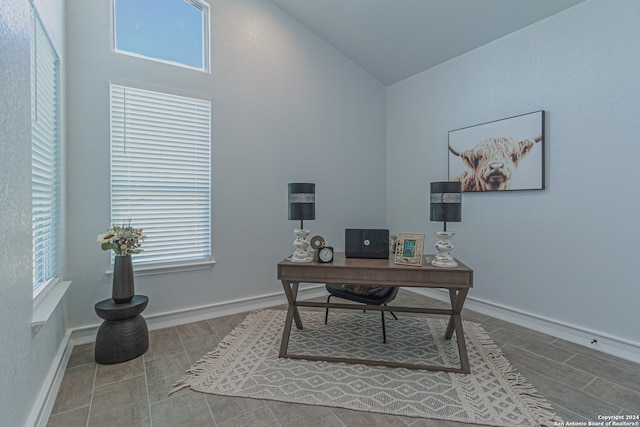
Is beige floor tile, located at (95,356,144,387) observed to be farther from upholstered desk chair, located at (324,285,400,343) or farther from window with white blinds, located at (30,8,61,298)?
upholstered desk chair, located at (324,285,400,343)

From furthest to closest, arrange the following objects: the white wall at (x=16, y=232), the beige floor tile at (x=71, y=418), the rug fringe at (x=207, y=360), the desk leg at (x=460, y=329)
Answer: the desk leg at (x=460, y=329)
the rug fringe at (x=207, y=360)
the beige floor tile at (x=71, y=418)
the white wall at (x=16, y=232)

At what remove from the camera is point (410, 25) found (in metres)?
3.36

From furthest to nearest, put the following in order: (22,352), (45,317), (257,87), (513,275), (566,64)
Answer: (257,87) → (513,275) → (566,64) → (45,317) → (22,352)

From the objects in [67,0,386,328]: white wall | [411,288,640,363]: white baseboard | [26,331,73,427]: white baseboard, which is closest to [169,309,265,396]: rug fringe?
[67,0,386,328]: white wall

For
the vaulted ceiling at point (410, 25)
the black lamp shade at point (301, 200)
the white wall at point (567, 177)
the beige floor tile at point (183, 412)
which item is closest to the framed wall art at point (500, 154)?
the white wall at point (567, 177)

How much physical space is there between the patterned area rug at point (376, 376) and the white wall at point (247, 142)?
0.86m

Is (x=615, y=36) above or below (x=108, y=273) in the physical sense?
above

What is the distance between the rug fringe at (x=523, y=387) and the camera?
1.72 meters

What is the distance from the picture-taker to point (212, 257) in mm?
3297

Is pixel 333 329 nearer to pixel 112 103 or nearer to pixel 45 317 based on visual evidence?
pixel 45 317

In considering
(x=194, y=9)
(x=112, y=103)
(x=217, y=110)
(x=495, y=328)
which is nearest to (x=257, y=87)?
(x=217, y=110)

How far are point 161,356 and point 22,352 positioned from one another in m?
1.12

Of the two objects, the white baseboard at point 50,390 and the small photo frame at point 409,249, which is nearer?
the white baseboard at point 50,390

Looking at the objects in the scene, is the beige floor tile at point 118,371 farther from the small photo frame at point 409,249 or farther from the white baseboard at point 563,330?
the white baseboard at point 563,330
